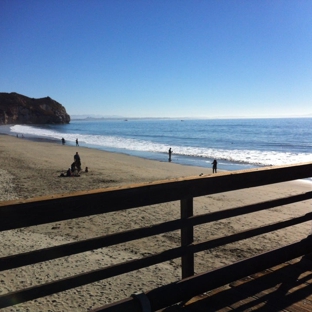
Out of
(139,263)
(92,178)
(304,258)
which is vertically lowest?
(92,178)

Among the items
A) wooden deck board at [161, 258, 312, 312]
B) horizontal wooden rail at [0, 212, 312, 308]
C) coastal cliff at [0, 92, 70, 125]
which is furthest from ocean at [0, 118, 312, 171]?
coastal cliff at [0, 92, 70, 125]

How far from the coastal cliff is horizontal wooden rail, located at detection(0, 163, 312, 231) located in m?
144

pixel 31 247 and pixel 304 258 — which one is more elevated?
pixel 304 258

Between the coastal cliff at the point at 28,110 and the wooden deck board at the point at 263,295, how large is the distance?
144 metres

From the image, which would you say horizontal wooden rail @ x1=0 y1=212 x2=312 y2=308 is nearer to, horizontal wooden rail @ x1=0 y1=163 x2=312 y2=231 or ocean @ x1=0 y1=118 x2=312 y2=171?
horizontal wooden rail @ x1=0 y1=163 x2=312 y2=231

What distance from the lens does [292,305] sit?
8.92 feet

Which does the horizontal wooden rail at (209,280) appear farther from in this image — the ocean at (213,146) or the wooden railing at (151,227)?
the ocean at (213,146)

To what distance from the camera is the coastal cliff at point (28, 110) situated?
140 metres

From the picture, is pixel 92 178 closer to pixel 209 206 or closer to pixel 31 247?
pixel 209 206

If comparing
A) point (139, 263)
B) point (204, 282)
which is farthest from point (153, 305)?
point (204, 282)

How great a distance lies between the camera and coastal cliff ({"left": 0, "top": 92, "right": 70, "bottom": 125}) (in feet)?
458

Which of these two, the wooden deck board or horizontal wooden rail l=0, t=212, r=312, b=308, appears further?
the wooden deck board

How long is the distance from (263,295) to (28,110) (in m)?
160

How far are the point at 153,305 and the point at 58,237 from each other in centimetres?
593
